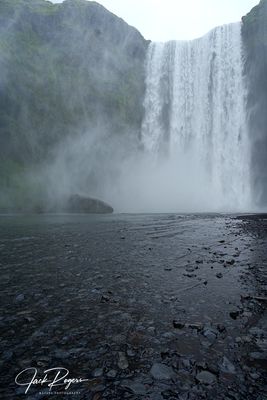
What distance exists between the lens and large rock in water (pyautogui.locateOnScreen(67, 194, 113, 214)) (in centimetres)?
4206

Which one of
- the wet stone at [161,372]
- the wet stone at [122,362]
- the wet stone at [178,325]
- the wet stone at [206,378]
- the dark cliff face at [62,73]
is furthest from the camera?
the dark cliff face at [62,73]

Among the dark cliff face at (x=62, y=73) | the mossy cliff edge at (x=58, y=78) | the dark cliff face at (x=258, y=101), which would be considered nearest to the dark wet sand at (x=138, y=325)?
the mossy cliff edge at (x=58, y=78)

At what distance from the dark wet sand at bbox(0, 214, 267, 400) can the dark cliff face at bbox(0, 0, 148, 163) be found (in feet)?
160

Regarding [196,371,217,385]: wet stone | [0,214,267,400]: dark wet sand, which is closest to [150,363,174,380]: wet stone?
[0,214,267,400]: dark wet sand

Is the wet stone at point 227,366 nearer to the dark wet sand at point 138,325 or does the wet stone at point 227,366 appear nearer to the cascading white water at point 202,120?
the dark wet sand at point 138,325

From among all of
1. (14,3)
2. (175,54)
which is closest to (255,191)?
(175,54)

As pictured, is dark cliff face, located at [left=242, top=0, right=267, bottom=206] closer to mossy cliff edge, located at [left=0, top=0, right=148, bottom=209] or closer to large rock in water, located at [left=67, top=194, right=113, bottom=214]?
mossy cliff edge, located at [left=0, top=0, right=148, bottom=209]

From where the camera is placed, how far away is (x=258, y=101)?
51.2 m

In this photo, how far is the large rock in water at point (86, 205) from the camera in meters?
42.1

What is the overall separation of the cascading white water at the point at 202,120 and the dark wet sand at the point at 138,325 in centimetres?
4249

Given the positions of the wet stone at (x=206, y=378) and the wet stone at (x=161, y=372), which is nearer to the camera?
the wet stone at (x=206, y=378)

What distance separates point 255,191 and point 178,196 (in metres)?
15.0

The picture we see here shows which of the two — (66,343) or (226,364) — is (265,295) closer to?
(226,364)

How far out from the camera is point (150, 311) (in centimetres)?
541
